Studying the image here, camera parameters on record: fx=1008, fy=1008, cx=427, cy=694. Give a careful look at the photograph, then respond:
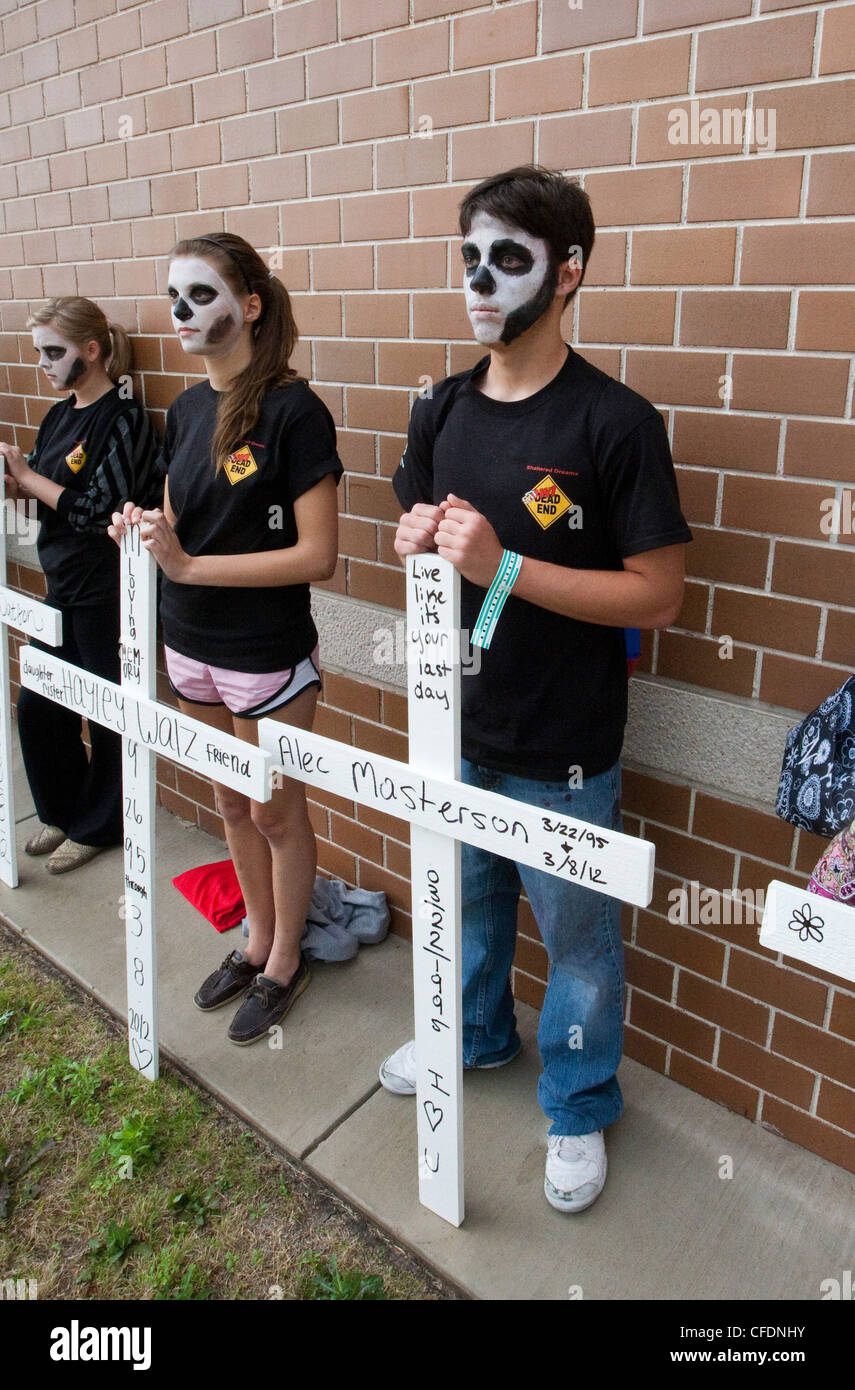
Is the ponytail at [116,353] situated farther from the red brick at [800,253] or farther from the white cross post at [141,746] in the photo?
the red brick at [800,253]

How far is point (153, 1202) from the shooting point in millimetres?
2373

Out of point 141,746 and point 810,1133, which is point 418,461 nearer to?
point 141,746

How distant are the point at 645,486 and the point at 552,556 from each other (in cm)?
23

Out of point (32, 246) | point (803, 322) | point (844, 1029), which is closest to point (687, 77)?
point (803, 322)

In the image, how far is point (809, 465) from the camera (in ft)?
6.83

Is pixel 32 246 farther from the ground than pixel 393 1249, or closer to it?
farther from the ground

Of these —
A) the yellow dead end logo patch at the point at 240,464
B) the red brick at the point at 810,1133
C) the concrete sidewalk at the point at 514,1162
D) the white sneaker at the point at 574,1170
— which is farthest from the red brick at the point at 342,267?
the red brick at the point at 810,1133

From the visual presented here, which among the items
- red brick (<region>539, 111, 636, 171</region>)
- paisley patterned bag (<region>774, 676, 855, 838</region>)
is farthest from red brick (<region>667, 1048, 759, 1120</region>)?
red brick (<region>539, 111, 636, 171</region>)

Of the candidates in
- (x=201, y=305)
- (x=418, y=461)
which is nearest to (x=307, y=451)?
(x=418, y=461)

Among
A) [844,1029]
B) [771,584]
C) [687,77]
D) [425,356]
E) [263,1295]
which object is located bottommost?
[263,1295]

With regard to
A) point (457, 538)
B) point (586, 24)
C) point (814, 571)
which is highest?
point (586, 24)

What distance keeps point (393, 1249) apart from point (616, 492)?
1.69 meters

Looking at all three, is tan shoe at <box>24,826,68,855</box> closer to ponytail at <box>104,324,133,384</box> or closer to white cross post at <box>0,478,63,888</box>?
white cross post at <box>0,478,63,888</box>
